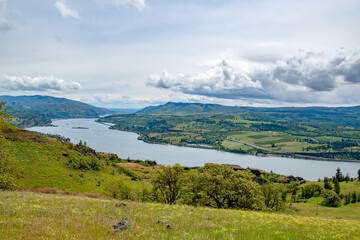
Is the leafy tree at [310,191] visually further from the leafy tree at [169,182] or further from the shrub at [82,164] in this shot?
the shrub at [82,164]

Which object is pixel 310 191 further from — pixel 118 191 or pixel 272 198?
pixel 118 191

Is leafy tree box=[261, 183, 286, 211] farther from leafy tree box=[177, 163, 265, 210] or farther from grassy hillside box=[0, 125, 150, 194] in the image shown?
grassy hillside box=[0, 125, 150, 194]

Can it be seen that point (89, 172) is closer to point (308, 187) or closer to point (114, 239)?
point (114, 239)

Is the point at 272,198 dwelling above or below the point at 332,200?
above

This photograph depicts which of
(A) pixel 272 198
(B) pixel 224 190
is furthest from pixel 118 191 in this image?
(A) pixel 272 198

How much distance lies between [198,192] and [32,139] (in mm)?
52241

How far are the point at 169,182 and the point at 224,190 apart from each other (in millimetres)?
14278

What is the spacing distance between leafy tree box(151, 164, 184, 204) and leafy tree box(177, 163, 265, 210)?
7.74m

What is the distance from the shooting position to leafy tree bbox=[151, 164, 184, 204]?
150 ft

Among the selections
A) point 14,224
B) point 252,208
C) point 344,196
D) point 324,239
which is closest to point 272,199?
point 252,208

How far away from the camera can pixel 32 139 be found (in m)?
62.1

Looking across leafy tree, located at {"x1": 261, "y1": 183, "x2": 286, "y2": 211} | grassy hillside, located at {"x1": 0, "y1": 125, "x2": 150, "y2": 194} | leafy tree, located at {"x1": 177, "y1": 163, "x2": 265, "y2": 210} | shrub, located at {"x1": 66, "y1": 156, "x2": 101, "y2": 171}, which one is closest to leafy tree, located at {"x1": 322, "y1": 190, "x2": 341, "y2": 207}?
leafy tree, located at {"x1": 261, "y1": 183, "x2": 286, "y2": 211}

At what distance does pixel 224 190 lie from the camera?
116 ft

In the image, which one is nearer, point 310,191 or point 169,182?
point 169,182
